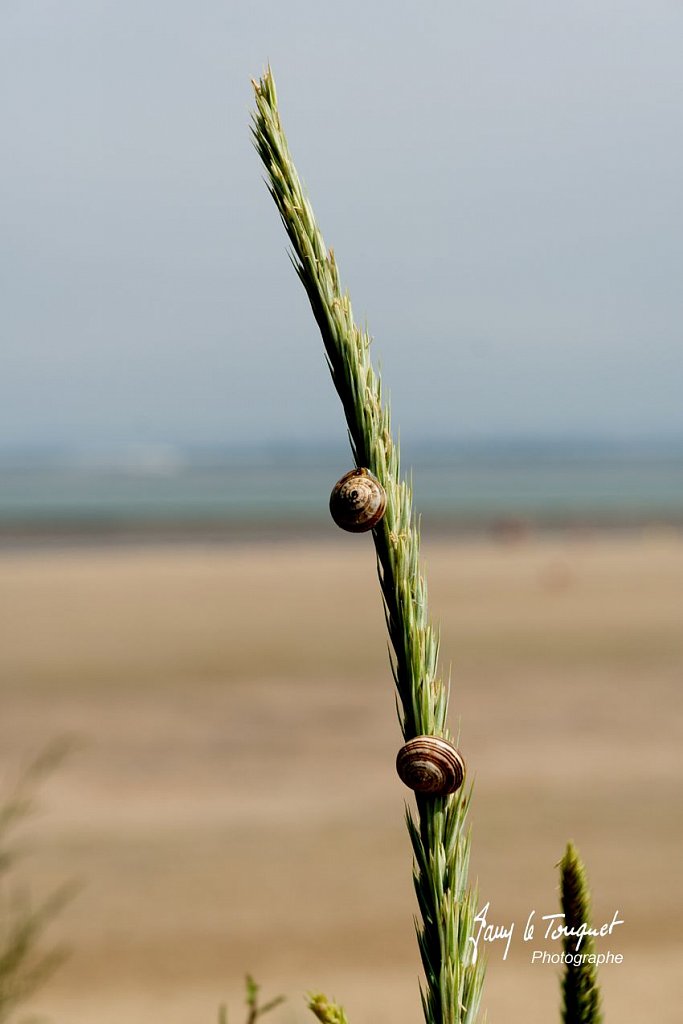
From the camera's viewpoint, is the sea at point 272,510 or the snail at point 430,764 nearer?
the snail at point 430,764

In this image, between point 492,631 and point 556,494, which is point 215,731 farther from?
point 556,494

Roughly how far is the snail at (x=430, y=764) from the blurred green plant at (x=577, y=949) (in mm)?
176

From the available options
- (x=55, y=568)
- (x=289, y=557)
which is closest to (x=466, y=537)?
(x=289, y=557)

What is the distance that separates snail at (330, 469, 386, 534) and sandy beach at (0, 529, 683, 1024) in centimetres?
122

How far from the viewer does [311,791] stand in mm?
12961

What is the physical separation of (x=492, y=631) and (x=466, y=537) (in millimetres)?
21427

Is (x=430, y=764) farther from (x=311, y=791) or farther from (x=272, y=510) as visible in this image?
(x=272, y=510)

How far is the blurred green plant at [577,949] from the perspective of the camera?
130 cm

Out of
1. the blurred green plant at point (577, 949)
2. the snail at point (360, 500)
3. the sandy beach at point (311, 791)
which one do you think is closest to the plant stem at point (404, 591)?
the snail at point (360, 500)

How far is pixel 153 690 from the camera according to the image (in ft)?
59.2

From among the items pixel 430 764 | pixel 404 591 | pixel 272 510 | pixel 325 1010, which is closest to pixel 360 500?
pixel 404 591

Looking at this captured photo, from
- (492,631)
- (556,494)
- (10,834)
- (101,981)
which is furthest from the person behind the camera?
(556,494)

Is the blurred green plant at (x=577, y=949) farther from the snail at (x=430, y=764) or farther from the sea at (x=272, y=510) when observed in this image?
the sea at (x=272, y=510)

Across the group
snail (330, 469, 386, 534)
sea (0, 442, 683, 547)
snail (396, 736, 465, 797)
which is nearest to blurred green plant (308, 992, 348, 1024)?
snail (396, 736, 465, 797)
